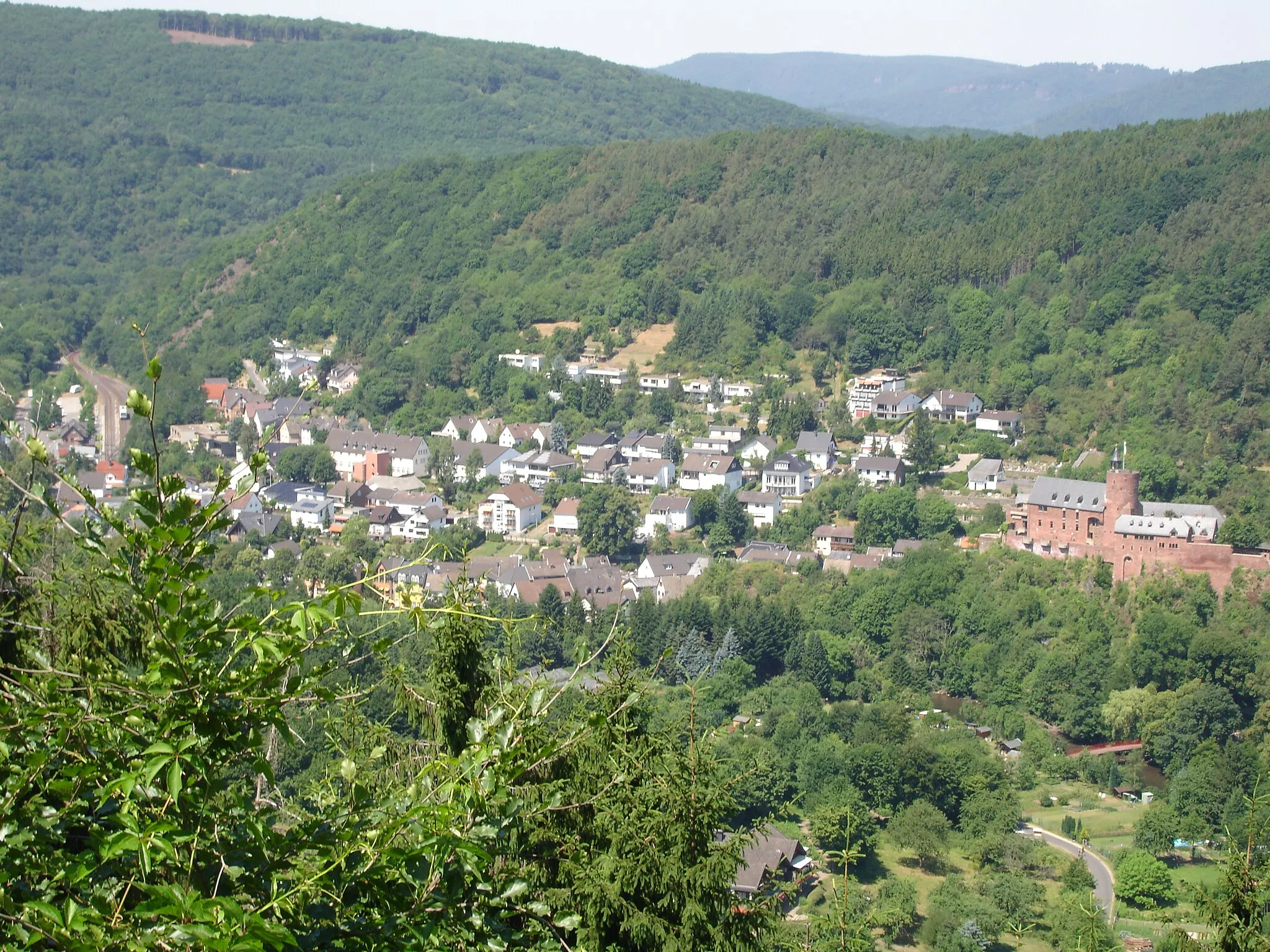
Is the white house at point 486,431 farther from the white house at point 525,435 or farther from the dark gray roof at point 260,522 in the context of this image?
the dark gray roof at point 260,522

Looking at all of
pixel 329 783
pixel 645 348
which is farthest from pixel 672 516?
pixel 329 783

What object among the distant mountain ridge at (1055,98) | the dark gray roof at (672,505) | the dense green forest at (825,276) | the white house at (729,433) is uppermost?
the distant mountain ridge at (1055,98)

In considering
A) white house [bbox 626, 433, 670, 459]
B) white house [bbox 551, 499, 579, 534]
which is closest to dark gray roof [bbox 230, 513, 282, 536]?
white house [bbox 551, 499, 579, 534]

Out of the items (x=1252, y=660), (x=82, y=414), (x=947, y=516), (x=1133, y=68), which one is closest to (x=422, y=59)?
(x=82, y=414)

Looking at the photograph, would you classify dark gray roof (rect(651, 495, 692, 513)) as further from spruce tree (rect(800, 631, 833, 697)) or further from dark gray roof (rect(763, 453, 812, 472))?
spruce tree (rect(800, 631, 833, 697))

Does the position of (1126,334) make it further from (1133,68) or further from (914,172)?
(1133,68)

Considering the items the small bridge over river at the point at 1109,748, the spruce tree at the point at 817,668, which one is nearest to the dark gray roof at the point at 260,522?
the spruce tree at the point at 817,668

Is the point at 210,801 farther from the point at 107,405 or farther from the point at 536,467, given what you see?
the point at 107,405
